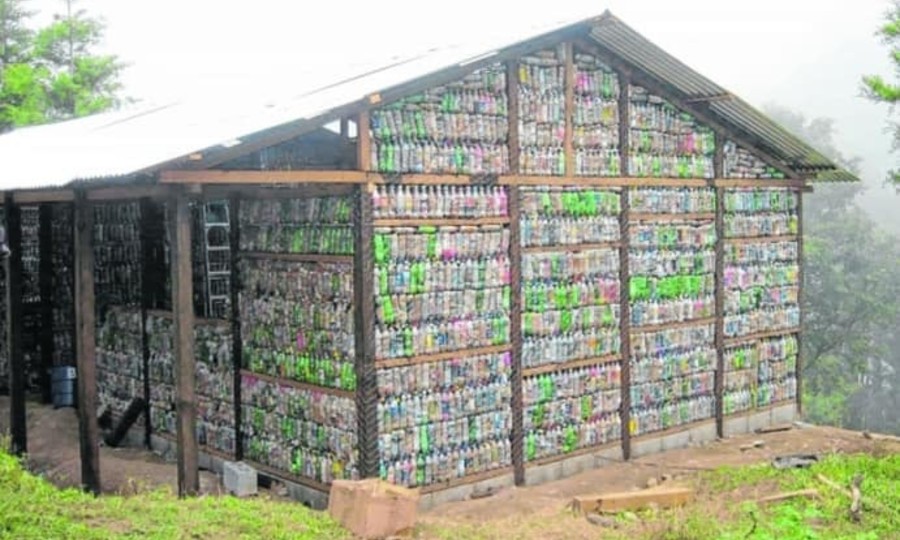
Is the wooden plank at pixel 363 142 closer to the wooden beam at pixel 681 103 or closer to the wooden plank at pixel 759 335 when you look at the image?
the wooden beam at pixel 681 103

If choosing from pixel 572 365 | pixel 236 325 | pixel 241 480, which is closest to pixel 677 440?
pixel 572 365

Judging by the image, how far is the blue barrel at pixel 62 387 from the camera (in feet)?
53.4

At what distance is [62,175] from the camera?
33.5ft

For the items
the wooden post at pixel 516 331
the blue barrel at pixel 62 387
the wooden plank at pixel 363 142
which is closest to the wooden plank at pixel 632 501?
the wooden post at pixel 516 331

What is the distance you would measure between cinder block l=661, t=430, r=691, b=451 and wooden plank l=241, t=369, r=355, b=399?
535 cm

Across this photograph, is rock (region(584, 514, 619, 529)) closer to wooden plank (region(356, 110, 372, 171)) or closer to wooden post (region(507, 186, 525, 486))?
wooden post (region(507, 186, 525, 486))

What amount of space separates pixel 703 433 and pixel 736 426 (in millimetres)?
813

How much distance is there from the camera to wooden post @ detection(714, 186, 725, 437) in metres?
14.8

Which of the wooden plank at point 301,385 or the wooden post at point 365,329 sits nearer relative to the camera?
the wooden post at point 365,329

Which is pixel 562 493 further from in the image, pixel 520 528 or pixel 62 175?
pixel 62 175

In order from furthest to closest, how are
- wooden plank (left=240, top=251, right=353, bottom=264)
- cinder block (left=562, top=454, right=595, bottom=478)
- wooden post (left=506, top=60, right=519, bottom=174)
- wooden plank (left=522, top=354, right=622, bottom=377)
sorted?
1. cinder block (left=562, top=454, right=595, bottom=478)
2. wooden plank (left=522, top=354, right=622, bottom=377)
3. wooden post (left=506, top=60, right=519, bottom=174)
4. wooden plank (left=240, top=251, right=353, bottom=264)

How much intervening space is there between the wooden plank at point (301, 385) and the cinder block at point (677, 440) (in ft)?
17.5

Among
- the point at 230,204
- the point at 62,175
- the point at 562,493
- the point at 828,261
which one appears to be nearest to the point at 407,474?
the point at 562,493

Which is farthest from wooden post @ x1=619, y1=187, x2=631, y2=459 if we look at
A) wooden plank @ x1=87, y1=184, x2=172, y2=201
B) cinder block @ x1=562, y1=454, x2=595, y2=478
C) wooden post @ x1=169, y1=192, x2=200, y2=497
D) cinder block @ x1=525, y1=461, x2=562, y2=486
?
wooden plank @ x1=87, y1=184, x2=172, y2=201
